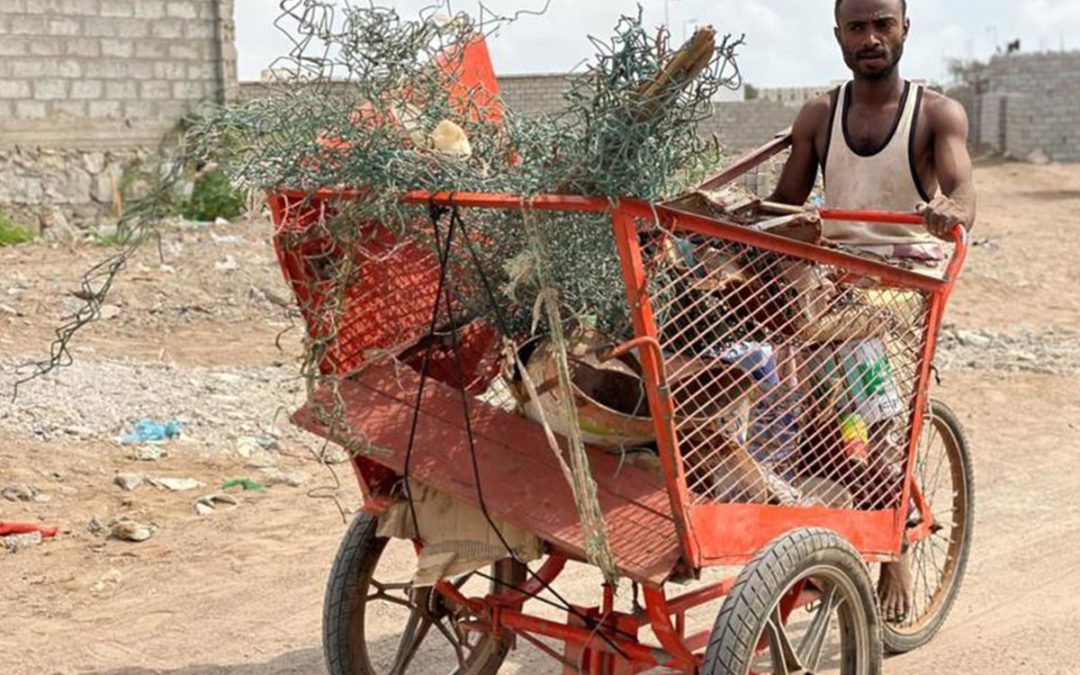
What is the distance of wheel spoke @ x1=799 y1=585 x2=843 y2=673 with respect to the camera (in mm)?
3791

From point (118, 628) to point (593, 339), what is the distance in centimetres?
245

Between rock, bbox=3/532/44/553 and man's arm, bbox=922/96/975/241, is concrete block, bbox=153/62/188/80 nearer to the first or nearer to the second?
rock, bbox=3/532/44/553

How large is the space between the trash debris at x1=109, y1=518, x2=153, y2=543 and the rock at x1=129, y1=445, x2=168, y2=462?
1.06 metres

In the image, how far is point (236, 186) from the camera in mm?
3529

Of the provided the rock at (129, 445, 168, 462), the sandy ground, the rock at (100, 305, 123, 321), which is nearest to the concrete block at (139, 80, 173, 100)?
the sandy ground

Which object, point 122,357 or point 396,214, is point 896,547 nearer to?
point 396,214

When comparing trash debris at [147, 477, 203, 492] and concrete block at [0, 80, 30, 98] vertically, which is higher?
concrete block at [0, 80, 30, 98]

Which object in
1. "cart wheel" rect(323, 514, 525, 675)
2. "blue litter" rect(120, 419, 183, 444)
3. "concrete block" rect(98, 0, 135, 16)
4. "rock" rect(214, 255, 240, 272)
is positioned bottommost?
"blue litter" rect(120, 419, 183, 444)

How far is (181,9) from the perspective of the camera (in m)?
16.7

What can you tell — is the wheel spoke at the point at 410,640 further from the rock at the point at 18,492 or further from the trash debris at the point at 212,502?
the rock at the point at 18,492

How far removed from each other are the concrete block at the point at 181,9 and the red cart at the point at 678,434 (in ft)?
44.4

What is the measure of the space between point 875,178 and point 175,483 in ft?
12.2

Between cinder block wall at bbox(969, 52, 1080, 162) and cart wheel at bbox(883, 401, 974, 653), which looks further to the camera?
cinder block wall at bbox(969, 52, 1080, 162)

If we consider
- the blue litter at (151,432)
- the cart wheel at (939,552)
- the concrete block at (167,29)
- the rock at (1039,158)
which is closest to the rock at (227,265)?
the concrete block at (167,29)
